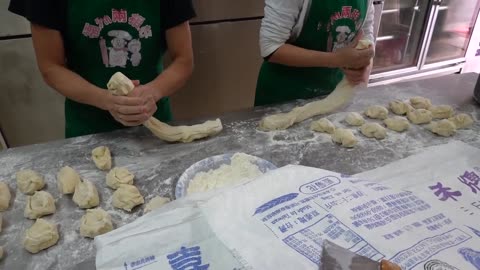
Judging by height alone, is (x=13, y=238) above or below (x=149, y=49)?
below

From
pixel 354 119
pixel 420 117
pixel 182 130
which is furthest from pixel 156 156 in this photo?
pixel 420 117

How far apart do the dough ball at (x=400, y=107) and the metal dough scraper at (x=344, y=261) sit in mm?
846

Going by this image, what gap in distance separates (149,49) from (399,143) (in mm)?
853

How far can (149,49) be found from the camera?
1157 mm

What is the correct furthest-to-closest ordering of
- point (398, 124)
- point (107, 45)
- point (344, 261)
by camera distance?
point (398, 124), point (107, 45), point (344, 261)

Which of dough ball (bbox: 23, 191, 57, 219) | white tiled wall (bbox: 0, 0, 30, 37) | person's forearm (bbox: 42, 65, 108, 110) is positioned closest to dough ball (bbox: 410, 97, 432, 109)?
person's forearm (bbox: 42, 65, 108, 110)

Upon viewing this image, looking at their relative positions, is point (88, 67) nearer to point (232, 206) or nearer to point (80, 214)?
point (80, 214)

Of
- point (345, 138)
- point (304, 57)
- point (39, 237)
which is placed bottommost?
point (39, 237)

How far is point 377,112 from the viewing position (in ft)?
4.21

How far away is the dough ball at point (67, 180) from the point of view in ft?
2.89

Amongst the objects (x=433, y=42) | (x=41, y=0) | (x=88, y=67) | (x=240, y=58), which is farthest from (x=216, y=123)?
(x=433, y=42)

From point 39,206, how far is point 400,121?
1.10 meters

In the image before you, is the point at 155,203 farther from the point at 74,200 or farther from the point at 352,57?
the point at 352,57

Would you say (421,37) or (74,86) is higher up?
(421,37)
